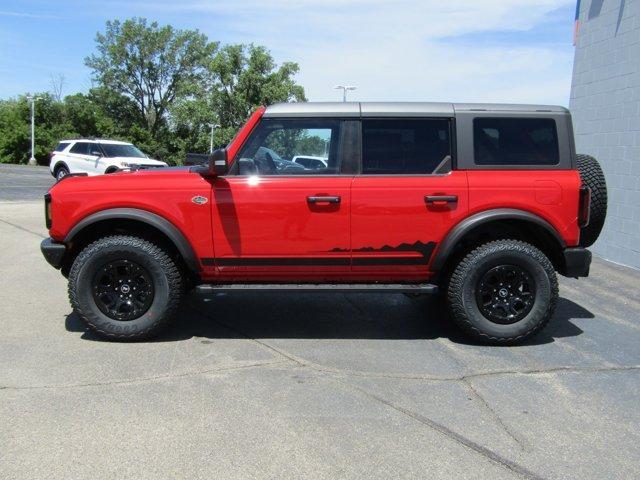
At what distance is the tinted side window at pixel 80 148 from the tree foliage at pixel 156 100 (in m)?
17.7

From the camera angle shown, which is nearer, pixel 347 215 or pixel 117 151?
pixel 347 215

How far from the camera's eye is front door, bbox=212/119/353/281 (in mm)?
4871

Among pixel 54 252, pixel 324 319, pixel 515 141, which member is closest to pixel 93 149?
pixel 54 252

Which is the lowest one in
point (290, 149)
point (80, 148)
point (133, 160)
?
point (290, 149)

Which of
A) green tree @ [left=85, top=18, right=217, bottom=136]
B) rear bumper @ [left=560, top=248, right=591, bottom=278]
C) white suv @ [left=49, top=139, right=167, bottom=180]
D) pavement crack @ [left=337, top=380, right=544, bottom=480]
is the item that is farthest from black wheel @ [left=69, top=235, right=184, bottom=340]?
green tree @ [left=85, top=18, right=217, bottom=136]

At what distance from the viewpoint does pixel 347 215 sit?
4.88 metres

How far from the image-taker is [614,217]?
9078 mm

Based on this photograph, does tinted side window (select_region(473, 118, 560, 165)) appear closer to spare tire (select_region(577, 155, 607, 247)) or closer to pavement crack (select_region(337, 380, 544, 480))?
spare tire (select_region(577, 155, 607, 247))

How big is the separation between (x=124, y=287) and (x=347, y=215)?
189cm

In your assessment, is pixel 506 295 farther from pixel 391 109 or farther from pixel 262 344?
pixel 262 344

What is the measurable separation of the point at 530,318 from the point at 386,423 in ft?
6.53

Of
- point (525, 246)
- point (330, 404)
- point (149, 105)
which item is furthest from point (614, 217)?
point (149, 105)

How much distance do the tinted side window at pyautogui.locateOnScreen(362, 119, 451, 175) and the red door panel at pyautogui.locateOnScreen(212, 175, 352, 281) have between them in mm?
331

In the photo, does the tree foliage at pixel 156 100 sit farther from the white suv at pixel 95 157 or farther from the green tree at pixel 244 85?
the white suv at pixel 95 157
